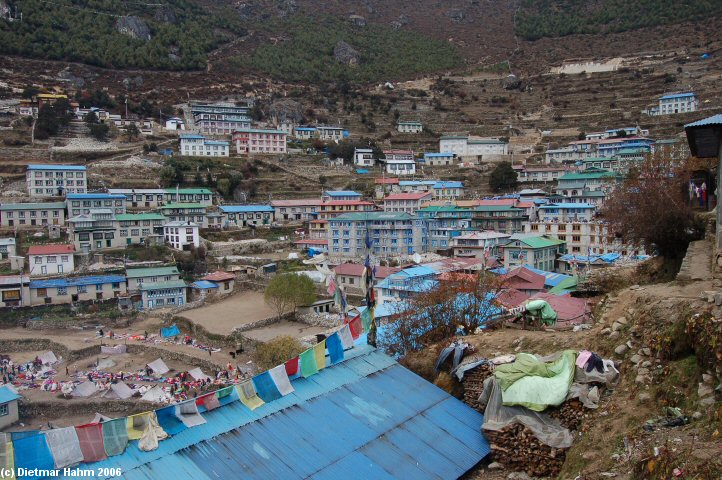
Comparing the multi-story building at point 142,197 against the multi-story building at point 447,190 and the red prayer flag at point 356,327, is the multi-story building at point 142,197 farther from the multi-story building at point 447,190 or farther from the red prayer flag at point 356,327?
the red prayer flag at point 356,327

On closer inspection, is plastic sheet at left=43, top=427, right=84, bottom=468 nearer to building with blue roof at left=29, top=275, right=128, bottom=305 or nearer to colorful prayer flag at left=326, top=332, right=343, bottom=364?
colorful prayer flag at left=326, top=332, right=343, bottom=364

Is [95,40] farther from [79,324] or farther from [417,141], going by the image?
[79,324]

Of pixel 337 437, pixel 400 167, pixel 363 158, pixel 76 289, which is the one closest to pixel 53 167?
pixel 76 289

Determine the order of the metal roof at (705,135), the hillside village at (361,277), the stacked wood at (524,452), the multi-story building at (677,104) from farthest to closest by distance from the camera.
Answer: the multi-story building at (677,104) → the metal roof at (705,135) → the stacked wood at (524,452) → the hillside village at (361,277)

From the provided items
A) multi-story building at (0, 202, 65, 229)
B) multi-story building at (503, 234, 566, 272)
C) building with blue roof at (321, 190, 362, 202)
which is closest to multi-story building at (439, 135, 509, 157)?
building with blue roof at (321, 190, 362, 202)

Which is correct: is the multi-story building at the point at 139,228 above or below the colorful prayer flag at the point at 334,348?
above

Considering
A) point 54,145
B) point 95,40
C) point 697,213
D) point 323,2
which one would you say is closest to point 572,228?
point 697,213

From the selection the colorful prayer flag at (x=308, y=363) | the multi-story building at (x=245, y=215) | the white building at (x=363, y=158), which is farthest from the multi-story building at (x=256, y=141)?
the colorful prayer flag at (x=308, y=363)
